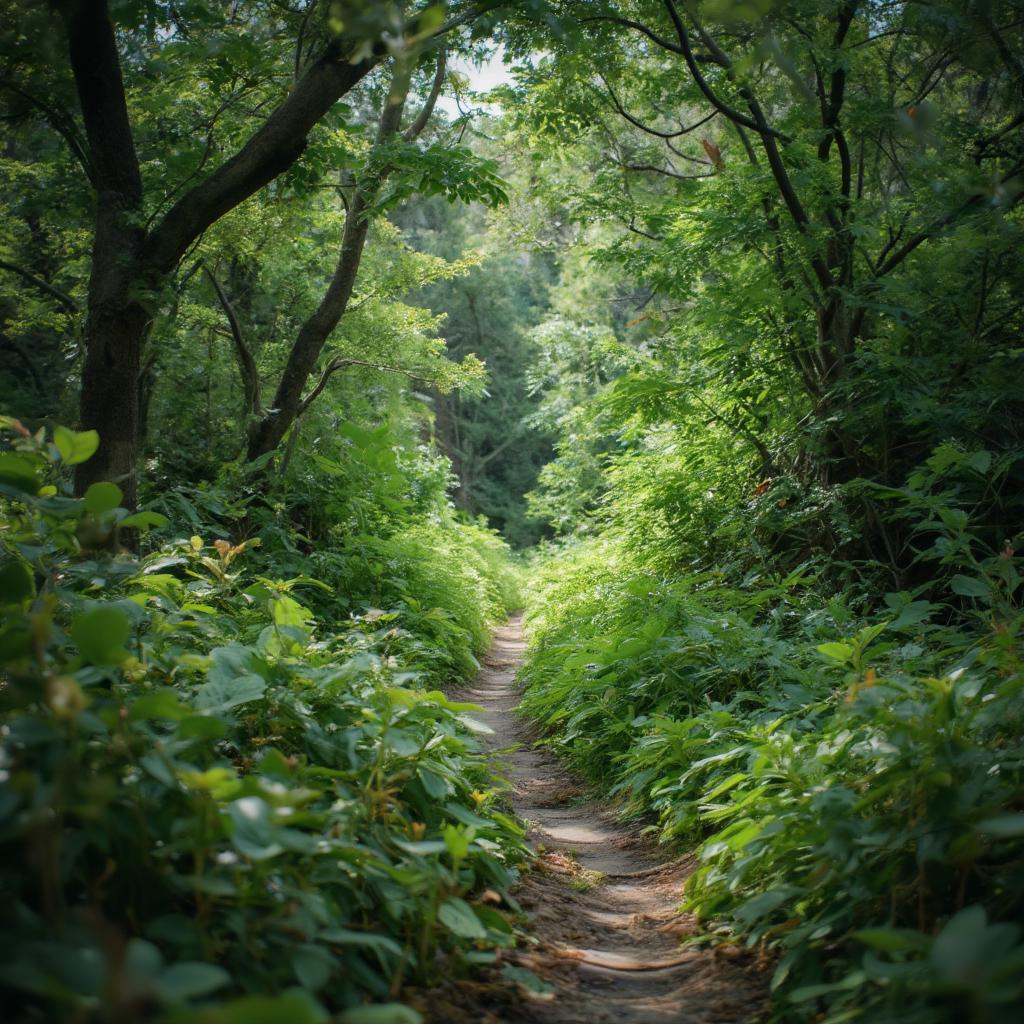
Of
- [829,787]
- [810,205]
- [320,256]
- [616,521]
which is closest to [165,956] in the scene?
[829,787]

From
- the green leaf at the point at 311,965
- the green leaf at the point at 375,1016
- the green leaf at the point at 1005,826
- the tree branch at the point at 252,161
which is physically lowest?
the green leaf at the point at 1005,826

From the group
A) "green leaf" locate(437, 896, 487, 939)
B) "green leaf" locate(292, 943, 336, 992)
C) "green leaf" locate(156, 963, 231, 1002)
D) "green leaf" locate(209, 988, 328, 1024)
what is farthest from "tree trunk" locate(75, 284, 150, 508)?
"green leaf" locate(209, 988, 328, 1024)

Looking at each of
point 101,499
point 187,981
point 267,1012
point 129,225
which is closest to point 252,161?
point 129,225

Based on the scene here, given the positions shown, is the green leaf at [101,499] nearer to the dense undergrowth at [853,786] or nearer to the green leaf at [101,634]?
the green leaf at [101,634]

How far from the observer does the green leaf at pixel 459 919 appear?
206 centimetres

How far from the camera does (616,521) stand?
1048cm

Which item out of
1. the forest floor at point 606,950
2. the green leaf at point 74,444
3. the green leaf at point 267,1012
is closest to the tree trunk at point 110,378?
the green leaf at point 74,444

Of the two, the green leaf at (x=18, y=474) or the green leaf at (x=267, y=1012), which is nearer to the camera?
the green leaf at (x=267, y=1012)

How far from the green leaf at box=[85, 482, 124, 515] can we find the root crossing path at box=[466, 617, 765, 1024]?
5.18 ft

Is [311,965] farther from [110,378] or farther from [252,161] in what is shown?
[252,161]

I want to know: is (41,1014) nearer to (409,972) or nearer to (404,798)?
(409,972)

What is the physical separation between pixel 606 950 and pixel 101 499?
7.09 feet

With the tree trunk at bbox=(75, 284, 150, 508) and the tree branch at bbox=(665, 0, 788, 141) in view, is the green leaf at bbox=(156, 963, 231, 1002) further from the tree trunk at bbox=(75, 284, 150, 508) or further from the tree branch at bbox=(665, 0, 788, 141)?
the tree branch at bbox=(665, 0, 788, 141)

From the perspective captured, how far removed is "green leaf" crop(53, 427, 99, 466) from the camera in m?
2.08
